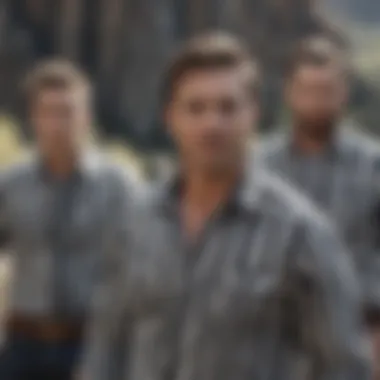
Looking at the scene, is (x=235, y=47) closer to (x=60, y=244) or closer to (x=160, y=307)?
(x=160, y=307)

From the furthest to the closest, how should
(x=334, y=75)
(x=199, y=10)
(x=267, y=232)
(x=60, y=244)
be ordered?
1. (x=199, y=10)
2. (x=60, y=244)
3. (x=334, y=75)
4. (x=267, y=232)

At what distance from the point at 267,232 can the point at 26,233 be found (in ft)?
6.76

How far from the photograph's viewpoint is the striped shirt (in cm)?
456

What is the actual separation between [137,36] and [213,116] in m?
23.2

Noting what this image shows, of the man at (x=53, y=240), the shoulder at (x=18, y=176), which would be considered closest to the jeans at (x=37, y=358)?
the man at (x=53, y=240)

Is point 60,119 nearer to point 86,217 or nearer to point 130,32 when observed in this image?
point 86,217

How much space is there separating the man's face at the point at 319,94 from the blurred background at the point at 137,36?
20.0 m

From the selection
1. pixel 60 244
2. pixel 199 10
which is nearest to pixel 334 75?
pixel 60 244

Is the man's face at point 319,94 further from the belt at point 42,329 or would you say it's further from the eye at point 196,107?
the eye at point 196,107

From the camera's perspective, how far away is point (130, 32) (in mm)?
26234

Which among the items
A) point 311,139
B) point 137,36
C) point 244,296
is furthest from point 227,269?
point 137,36

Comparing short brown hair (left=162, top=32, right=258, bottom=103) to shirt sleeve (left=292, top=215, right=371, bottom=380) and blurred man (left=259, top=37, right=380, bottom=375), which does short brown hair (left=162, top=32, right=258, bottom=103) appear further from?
blurred man (left=259, top=37, right=380, bottom=375)

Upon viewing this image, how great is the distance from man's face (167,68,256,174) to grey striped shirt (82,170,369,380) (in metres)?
0.09

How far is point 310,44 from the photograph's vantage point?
181 inches
